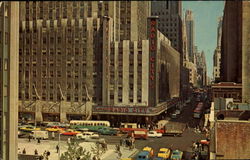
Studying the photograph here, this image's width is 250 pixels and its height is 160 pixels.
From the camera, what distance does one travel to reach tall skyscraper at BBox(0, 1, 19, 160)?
23188mm

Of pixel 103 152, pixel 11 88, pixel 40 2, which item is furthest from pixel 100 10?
pixel 11 88

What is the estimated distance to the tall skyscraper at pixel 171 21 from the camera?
15650 cm

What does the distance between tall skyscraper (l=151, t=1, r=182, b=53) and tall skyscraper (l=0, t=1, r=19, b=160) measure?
13665cm

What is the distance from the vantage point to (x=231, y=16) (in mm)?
89125

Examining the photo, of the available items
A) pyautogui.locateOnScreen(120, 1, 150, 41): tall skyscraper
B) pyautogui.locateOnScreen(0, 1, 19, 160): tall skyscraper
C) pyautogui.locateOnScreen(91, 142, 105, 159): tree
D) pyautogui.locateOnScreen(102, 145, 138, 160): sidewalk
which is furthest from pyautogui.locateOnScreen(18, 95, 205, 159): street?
pyautogui.locateOnScreen(120, 1, 150, 41): tall skyscraper

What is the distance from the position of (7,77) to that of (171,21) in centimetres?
14318

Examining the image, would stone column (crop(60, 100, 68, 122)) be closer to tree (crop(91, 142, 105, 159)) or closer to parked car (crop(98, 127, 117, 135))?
parked car (crop(98, 127, 117, 135))

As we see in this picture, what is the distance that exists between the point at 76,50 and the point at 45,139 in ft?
91.0

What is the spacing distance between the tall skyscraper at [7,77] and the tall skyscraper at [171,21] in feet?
448

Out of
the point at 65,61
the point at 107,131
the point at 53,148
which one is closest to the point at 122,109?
the point at 107,131

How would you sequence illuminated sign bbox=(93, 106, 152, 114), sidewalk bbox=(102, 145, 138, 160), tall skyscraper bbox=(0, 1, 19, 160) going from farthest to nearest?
1. illuminated sign bbox=(93, 106, 152, 114)
2. sidewalk bbox=(102, 145, 138, 160)
3. tall skyscraper bbox=(0, 1, 19, 160)

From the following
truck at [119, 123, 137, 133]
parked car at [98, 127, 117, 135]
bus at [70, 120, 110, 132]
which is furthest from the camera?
bus at [70, 120, 110, 132]

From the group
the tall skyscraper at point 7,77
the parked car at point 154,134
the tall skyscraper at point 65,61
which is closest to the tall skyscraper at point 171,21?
the tall skyscraper at point 65,61

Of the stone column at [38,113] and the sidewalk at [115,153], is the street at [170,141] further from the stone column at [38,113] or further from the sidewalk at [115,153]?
the stone column at [38,113]
